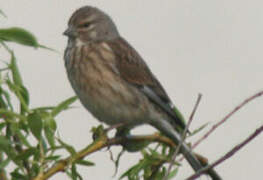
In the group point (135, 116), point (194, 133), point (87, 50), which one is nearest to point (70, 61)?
point (87, 50)

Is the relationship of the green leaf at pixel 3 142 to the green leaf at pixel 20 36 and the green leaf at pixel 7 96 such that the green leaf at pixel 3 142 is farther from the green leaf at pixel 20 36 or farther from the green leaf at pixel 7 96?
the green leaf at pixel 20 36

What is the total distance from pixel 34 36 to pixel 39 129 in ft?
1.18

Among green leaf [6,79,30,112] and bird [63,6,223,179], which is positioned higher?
bird [63,6,223,179]

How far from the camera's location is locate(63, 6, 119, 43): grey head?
5.32m

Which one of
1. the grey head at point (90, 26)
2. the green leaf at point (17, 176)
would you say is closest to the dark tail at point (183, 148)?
the green leaf at point (17, 176)

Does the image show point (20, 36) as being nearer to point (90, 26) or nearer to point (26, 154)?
point (26, 154)

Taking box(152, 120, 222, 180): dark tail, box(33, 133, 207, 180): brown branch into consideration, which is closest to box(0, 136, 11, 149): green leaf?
box(33, 133, 207, 180): brown branch

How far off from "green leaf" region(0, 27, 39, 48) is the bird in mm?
2535

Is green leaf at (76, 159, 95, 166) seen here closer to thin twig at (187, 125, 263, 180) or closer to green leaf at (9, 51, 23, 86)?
green leaf at (9, 51, 23, 86)

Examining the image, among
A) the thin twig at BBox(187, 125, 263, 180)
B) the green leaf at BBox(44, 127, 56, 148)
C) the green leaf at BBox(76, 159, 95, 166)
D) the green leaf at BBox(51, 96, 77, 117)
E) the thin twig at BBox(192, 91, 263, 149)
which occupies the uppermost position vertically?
the green leaf at BBox(51, 96, 77, 117)

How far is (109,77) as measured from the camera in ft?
16.8

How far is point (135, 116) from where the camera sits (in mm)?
5043

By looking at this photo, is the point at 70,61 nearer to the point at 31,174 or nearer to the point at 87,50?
the point at 87,50

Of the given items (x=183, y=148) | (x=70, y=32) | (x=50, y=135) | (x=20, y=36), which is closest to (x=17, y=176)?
(x=50, y=135)
